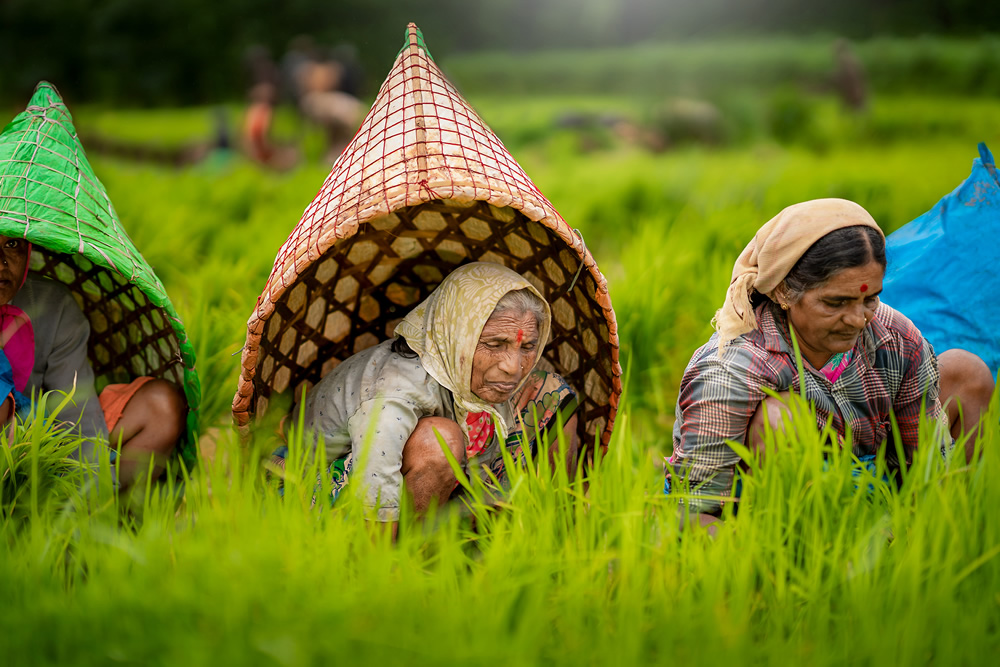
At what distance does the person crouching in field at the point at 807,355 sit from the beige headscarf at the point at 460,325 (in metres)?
0.48

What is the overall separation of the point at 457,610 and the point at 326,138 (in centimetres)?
762

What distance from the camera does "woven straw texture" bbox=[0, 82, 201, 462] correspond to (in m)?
2.13

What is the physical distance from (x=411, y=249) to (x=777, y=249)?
1143 mm

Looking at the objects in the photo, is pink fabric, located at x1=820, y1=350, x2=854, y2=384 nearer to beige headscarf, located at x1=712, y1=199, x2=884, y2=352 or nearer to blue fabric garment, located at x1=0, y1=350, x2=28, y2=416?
beige headscarf, located at x1=712, y1=199, x2=884, y2=352

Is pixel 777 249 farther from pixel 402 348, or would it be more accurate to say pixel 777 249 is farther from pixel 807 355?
pixel 402 348

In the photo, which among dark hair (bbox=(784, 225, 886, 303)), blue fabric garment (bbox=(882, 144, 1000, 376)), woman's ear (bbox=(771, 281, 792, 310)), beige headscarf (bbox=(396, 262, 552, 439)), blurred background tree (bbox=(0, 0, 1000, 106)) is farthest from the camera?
blurred background tree (bbox=(0, 0, 1000, 106))

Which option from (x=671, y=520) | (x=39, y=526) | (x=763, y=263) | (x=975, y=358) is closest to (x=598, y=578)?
(x=671, y=520)

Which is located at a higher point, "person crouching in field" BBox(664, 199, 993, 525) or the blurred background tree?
the blurred background tree

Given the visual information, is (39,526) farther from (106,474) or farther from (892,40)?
(892,40)

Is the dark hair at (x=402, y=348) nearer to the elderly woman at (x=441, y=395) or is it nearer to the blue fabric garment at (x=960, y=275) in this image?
the elderly woman at (x=441, y=395)

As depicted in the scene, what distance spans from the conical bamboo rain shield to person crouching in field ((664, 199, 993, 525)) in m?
0.28

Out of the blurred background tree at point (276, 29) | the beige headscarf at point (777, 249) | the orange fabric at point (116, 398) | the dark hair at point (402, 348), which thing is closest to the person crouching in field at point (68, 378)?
the orange fabric at point (116, 398)

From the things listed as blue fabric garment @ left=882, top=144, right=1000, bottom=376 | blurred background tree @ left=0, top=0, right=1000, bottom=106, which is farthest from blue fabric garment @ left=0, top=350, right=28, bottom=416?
blurred background tree @ left=0, top=0, right=1000, bottom=106

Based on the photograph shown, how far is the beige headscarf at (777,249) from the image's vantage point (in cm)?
195
